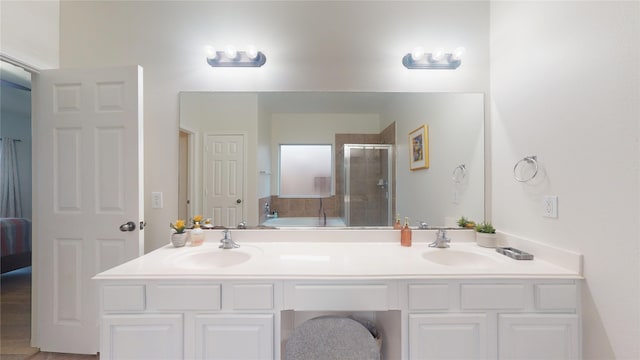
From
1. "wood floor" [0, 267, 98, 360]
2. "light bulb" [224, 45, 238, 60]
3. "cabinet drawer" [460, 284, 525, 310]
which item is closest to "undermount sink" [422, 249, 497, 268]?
"cabinet drawer" [460, 284, 525, 310]

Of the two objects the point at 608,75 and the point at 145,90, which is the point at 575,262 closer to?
the point at 608,75

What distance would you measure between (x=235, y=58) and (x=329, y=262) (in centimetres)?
144

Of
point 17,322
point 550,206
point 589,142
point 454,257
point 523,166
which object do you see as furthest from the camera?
point 17,322

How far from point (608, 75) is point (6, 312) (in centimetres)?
449

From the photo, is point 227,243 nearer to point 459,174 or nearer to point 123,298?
point 123,298

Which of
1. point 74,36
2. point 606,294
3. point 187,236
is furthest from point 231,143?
point 606,294

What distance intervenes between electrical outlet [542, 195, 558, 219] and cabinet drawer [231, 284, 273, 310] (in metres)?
1.44

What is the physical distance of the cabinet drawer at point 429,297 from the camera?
1132 mm

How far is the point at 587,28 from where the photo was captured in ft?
3.58

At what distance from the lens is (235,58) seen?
1682 mm

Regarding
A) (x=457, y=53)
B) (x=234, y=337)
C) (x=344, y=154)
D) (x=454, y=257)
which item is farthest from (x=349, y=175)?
(x=234, y=337)

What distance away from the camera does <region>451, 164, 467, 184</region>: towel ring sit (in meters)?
1.76

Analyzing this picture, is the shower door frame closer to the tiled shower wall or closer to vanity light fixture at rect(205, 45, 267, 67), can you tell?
the tiled shower wall

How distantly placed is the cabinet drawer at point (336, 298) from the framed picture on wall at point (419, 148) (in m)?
1.00
